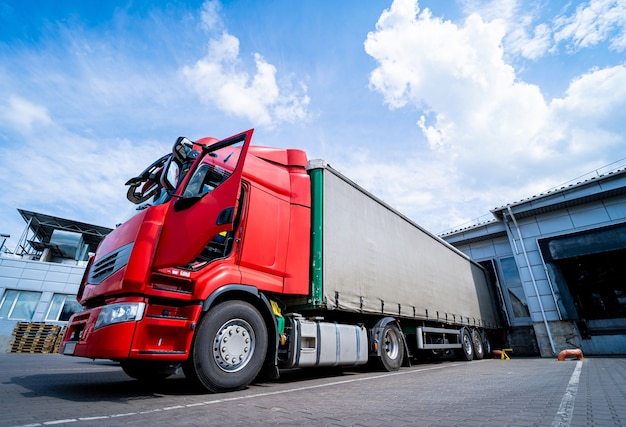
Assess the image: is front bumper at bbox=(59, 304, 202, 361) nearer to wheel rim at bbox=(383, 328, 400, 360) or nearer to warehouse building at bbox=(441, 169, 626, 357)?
wheel rim at bbox=(383, 328, 400, 360)

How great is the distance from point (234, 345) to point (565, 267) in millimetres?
17010

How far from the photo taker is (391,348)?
6973 mm

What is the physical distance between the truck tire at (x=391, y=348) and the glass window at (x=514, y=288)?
39.3 ft

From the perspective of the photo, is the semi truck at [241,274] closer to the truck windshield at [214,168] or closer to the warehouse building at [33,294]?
the truck windshield at [214,168]

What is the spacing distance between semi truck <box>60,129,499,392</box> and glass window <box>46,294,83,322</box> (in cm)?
2018

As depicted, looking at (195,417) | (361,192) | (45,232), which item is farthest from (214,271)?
(45,232)

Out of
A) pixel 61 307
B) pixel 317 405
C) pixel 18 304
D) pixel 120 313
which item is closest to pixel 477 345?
pixel 317 405

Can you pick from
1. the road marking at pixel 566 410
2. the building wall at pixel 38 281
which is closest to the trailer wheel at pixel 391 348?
the road marking at pixel 566 410

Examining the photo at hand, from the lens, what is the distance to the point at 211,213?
3738 mm

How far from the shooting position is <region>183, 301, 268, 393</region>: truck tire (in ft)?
11.8

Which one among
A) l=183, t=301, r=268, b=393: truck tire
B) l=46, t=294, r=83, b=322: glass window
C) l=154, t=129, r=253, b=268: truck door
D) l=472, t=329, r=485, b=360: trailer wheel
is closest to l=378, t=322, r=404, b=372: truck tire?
l=183, t=301, r=268, b=393: truck tire

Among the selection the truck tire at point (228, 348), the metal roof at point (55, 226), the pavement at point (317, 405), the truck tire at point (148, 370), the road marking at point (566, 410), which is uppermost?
the metal roof at point (55, 226)

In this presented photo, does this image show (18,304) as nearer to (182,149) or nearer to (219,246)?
(219,246)

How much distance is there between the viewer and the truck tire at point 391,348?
645 cm
